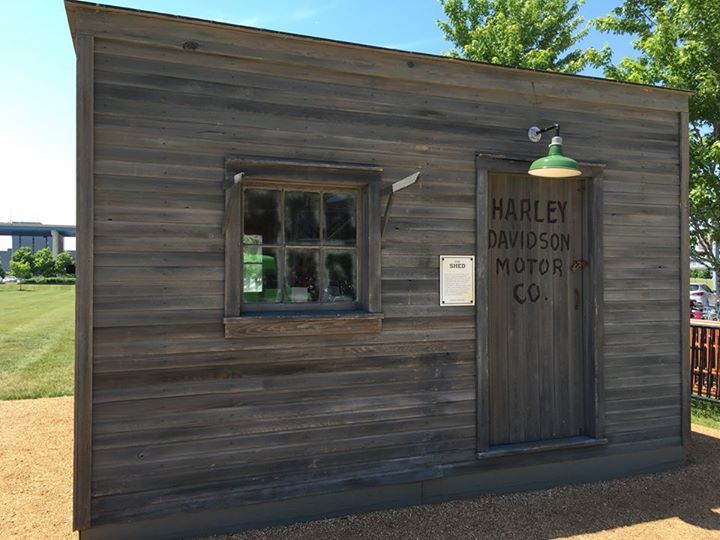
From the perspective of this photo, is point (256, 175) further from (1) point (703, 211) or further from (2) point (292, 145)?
(1) point (703, 211)

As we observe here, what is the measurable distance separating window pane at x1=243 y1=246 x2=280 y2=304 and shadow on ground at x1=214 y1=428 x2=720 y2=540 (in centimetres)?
163

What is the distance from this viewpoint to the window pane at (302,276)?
4.00 metres

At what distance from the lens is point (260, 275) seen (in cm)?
392

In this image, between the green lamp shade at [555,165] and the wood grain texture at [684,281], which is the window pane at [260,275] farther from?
the wood grain texture at [684,281]

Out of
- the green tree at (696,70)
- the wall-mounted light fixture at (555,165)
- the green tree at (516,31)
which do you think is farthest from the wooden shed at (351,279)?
the green tree at (516,31)

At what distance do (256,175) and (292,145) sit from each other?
372 millimetres

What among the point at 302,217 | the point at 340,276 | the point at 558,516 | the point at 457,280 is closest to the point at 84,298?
the point at 302,217

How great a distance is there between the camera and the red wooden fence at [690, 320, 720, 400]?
22.8 ft

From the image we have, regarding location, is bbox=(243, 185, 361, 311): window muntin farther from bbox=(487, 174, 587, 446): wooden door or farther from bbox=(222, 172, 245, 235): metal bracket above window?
bbox=(487, 174, 587, 446): wooden door

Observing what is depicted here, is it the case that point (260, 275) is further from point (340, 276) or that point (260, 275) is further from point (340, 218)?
point (340, 218)

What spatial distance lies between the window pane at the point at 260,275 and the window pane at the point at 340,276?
1.28 feet

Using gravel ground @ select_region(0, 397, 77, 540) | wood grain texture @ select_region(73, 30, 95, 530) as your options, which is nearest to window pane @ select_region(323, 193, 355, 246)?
wood grain texture @ select_region(73, 30, 95, 530)

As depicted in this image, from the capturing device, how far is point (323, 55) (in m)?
4.04

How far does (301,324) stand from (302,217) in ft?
2.62
